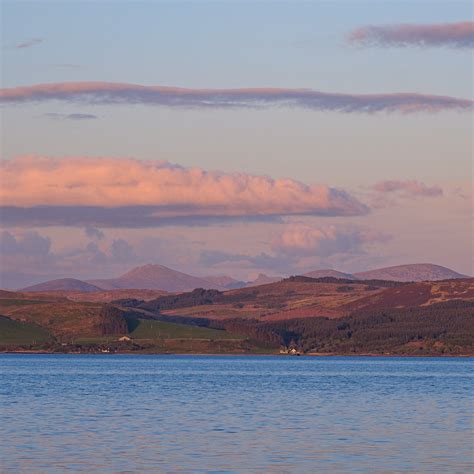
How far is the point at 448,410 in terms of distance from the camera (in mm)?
94500

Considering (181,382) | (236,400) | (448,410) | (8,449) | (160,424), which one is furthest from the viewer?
(181,382)

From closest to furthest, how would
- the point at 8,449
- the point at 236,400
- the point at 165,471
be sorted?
the point at 165,471 < the point at 8,449 < the point at 236,400

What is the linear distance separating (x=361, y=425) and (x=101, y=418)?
1772 centimetres

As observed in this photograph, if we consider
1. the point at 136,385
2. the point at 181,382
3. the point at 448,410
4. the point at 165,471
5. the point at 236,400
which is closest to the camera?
the point at 165,471

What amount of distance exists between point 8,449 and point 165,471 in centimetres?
1115

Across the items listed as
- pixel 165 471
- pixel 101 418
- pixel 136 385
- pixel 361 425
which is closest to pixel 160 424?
pixel 101 418

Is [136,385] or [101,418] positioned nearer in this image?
[101,418]

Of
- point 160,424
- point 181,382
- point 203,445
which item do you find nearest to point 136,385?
point 181,382

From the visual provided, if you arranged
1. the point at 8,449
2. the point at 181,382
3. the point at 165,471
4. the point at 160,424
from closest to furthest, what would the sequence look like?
the point at 165,471, the point at 8,449, the point at 160,424, the point at 181,382

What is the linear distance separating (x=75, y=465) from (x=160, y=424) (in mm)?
21366

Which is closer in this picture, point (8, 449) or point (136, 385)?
point (8, 449)

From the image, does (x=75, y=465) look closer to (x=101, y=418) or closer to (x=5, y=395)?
(x=101, y=418)

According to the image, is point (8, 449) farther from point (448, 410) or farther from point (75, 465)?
point (448, 410)

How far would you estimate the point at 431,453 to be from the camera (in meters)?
63.1
